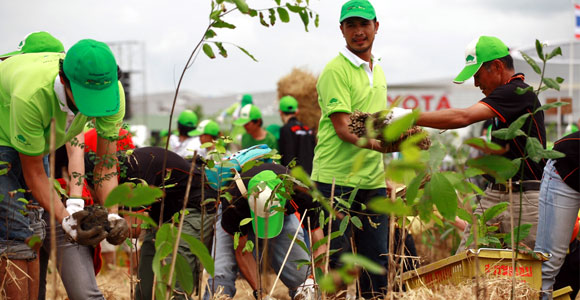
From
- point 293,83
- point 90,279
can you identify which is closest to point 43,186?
point 90,279

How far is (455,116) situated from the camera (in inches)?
108

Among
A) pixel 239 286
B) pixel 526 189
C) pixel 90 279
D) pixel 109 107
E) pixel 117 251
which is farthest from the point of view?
pixel 117 251

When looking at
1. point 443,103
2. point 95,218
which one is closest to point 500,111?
point 95,218

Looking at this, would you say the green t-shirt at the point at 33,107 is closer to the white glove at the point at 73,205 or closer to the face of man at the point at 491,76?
the white glove at the point at 73,205

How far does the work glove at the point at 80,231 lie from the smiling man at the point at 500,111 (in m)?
1.35

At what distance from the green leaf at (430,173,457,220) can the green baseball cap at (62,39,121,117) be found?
121 centimetres

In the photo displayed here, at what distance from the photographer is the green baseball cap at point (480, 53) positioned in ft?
9.70

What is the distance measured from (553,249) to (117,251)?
4.10m

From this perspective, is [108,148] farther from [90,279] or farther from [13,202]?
[90,279]

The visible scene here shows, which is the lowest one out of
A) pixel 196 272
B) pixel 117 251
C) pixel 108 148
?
pixel 117 251

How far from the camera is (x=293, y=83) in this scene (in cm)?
850

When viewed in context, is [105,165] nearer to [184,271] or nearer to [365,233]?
[184,271]

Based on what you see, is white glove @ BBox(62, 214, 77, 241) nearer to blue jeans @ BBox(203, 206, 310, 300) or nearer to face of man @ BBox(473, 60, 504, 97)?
blue jeans @ BBox(203, 206, 310, 300)

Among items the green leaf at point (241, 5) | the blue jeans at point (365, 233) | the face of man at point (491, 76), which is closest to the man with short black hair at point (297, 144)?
the blue jeans at point (365, 233)
